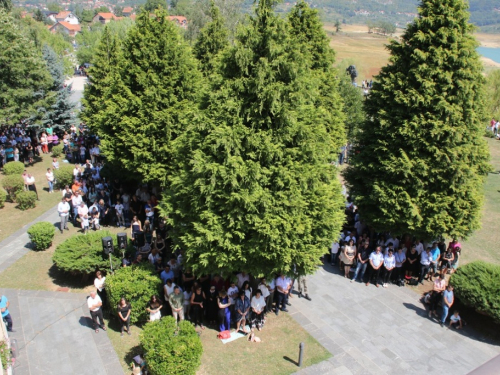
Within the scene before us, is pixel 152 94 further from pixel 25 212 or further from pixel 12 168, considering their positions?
pixel 12 168

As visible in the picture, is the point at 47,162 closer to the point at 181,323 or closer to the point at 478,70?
the point at 181,323

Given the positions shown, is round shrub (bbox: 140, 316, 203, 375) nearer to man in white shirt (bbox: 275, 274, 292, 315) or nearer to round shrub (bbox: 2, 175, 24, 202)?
man in white shirt (bbox: 275, 274, 292, 315)

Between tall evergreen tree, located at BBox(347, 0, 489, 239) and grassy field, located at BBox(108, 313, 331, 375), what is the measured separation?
540 centimetres

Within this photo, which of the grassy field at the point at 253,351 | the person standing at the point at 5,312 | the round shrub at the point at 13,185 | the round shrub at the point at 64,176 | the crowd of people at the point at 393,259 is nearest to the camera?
the grassy field at the point at 253,351

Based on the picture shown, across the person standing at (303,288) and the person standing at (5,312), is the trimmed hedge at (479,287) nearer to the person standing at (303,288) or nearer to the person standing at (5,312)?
the person standing at (303,288)

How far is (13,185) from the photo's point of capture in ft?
66.1

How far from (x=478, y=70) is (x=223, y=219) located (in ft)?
33.0

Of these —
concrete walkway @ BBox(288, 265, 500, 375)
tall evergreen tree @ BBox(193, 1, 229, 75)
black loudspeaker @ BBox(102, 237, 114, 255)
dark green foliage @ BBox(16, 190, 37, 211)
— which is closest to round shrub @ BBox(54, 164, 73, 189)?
dark green foliage @ BBox(16, 190, 37, 211)

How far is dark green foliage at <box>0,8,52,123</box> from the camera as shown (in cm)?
2420

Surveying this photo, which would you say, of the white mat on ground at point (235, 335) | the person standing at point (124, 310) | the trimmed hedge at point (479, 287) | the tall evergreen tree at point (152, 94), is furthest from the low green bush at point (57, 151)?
the trimmed hedge at point (479, 287)

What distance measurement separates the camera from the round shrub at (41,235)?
15.3 metres

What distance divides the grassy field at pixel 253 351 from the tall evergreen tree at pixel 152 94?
22.6ft

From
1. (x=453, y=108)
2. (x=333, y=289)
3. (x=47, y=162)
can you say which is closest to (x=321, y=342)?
(x=333, y=289)

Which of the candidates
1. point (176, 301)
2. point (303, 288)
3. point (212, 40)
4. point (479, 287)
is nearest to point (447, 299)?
point (479, 287)
